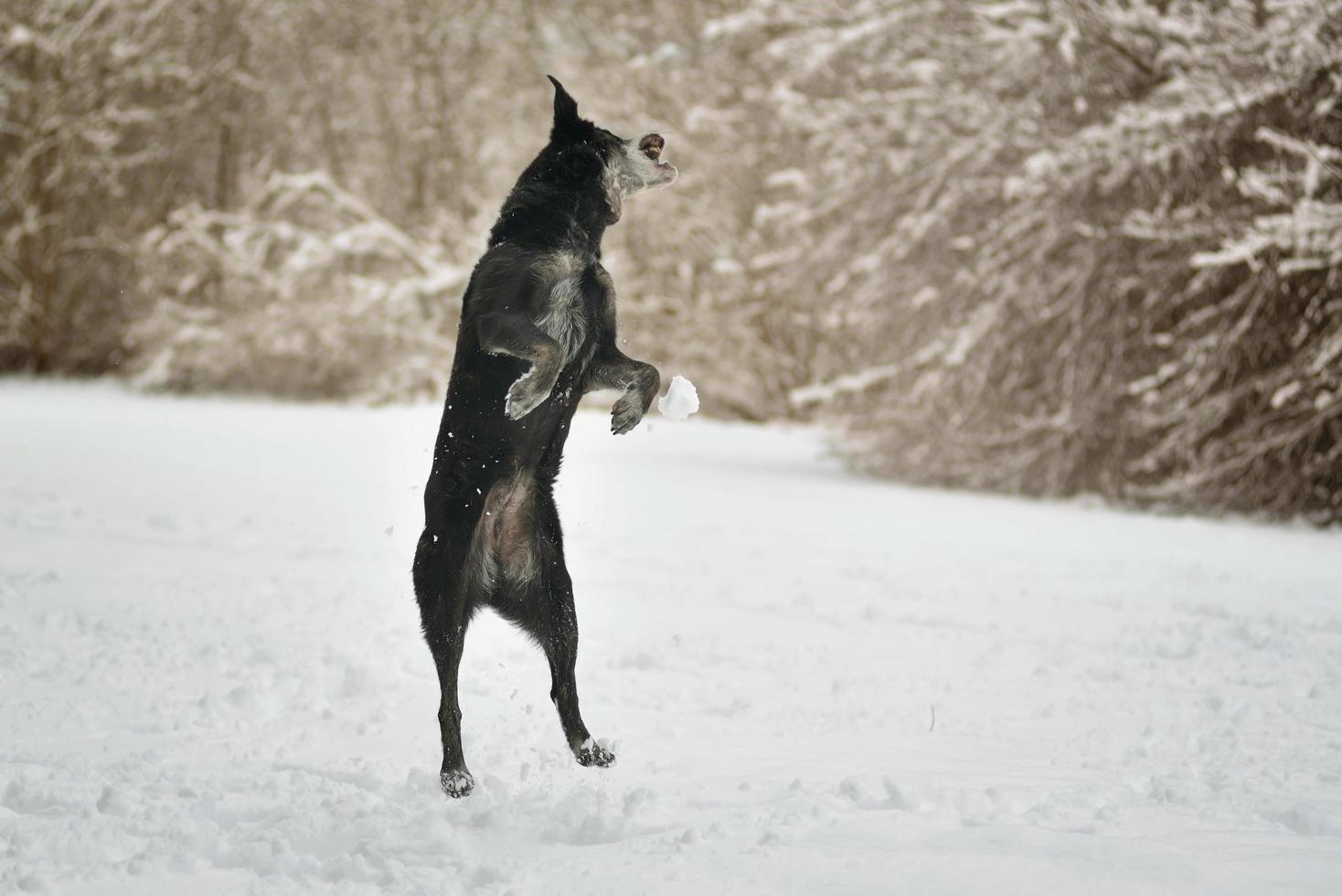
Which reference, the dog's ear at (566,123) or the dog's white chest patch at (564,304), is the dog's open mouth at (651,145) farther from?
the dog's white chest patch at (564,304)

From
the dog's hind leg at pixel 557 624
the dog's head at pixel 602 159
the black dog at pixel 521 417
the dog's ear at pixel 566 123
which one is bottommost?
the dog's hind leg at pixel 557 624

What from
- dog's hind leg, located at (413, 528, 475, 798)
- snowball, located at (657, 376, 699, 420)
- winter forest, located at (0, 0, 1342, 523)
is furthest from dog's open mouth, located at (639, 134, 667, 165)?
winter forest, located at (0, 0, 1342, 523)

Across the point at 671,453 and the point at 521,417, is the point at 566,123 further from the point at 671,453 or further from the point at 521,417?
the point at 671,453

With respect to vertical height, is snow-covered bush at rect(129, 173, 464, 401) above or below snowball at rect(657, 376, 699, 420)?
below

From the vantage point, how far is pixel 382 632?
226 inches

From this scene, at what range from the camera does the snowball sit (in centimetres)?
338

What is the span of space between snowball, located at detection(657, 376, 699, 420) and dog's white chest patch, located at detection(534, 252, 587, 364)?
0.98 feet

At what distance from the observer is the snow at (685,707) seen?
10.1 feet

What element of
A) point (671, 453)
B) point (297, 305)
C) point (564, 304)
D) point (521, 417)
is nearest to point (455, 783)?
point (521, 417)

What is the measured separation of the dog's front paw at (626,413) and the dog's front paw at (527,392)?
0.23 metres

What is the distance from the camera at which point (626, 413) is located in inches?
137

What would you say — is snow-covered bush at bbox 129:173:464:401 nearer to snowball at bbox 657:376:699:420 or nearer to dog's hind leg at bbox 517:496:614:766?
dog's hind leg at bbox 517:496:614:766

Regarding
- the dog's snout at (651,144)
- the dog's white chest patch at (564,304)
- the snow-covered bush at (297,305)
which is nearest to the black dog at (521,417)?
the dog's white chest patch at (564,304)

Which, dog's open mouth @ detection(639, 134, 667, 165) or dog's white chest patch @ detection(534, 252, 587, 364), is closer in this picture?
dog's white chest patch @ detection(534, 252, 587, 364)
